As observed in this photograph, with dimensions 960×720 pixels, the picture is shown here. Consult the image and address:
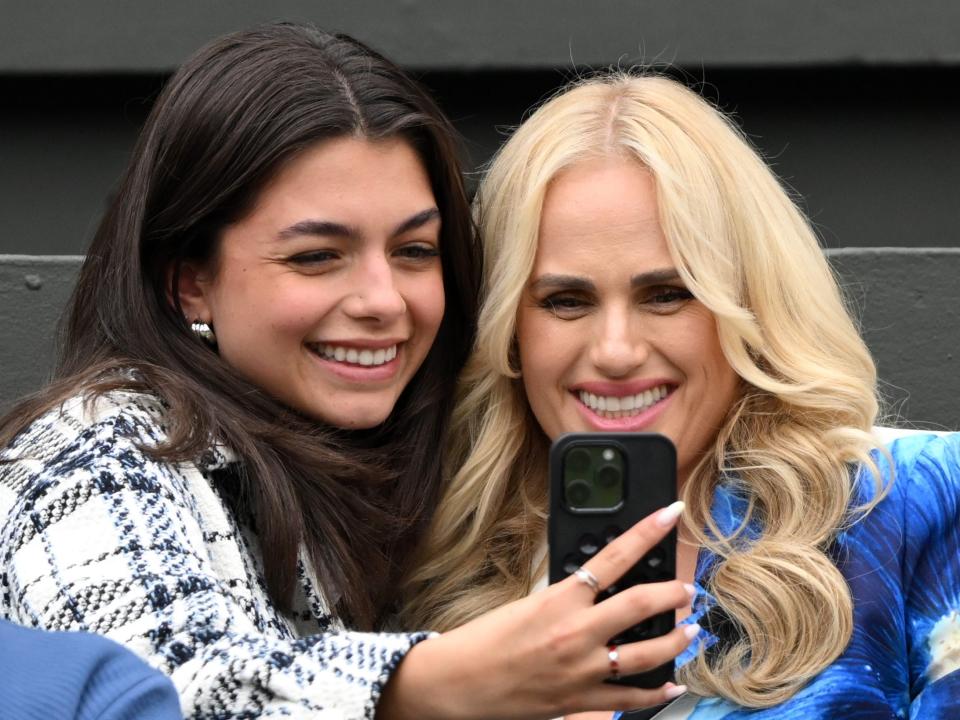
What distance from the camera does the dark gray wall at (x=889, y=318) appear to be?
3.74 m

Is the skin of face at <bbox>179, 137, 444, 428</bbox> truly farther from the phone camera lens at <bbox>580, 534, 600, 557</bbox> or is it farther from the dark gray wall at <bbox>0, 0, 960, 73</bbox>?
the dark gray wall at <bbox>0, 0, 960, 73</bbox>

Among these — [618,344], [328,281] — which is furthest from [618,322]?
[328,281]

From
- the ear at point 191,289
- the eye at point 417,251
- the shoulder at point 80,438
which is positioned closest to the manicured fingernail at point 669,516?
the shoulder at point 80,438

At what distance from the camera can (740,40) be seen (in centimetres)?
375

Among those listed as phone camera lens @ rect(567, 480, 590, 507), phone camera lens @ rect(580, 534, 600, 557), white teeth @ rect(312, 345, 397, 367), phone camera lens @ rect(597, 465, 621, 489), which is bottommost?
white teeth @ rect(312, 345, 397, 367)

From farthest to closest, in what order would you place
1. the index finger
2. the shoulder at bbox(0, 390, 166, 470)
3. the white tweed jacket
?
the shoulder at bbox(0, 390, 166, 470), the white tweed jacket, the index finger

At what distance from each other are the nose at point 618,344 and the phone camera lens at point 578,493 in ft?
2.73

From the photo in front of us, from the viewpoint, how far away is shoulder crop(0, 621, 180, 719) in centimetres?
120

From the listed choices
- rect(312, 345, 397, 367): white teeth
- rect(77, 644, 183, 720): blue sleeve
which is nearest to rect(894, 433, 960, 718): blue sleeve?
rect(312, 345, 397, 367): white teeth

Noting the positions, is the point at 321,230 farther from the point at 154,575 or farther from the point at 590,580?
the point at 590,580

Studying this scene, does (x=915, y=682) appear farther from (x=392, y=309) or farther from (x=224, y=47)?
(x=224, y=47)

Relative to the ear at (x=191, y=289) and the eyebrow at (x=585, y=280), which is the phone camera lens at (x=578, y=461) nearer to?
the eyebrow at (x=585, y=280)

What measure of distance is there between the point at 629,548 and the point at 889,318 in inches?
84.8

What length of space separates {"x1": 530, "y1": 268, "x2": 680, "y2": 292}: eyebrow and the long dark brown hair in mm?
235
